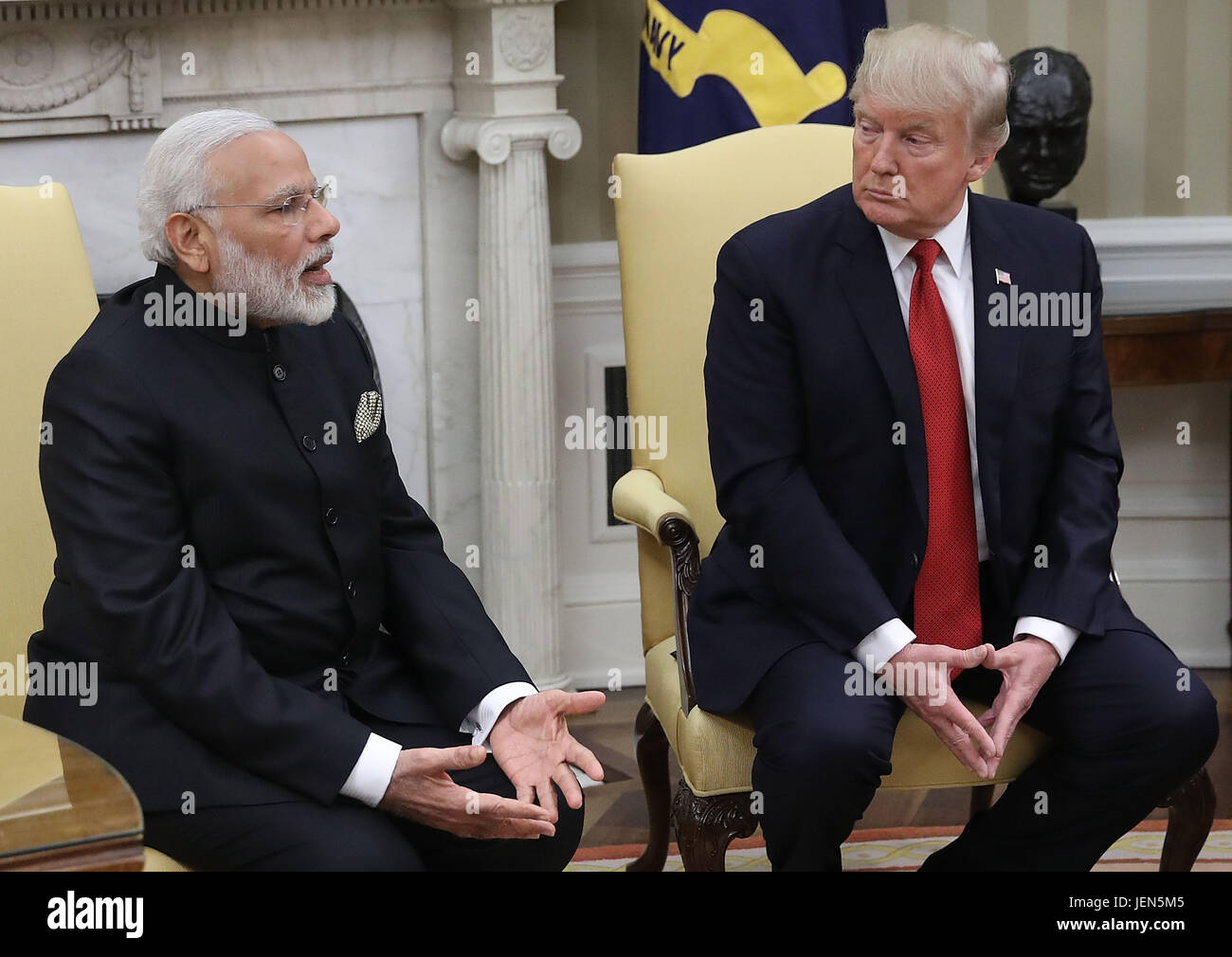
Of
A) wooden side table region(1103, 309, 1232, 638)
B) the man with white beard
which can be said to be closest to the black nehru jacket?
the man with white beard

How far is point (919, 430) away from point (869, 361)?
0.39 feet

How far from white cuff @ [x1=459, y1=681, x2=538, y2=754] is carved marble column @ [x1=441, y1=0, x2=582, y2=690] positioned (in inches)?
66.0

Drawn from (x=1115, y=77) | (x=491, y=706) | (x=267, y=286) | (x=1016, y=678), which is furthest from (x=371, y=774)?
(x=1115, y=77)

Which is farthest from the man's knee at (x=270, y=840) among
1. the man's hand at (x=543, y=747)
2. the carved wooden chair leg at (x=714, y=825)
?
the carved wooden chair leg at (x=714, y=825)

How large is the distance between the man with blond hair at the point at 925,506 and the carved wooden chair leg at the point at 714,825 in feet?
0.31

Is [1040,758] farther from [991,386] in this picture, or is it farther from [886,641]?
[991,386]

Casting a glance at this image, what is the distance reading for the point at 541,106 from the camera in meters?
3.56

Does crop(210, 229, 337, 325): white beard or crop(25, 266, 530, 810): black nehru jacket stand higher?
crop(210, 229, 337, 325): white beard

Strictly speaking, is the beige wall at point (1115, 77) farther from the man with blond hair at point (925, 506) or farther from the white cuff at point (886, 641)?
the white cuff at point (886, 641)

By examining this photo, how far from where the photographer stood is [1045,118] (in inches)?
133

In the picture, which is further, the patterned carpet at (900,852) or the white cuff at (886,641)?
the patterned carpet at (900,852)

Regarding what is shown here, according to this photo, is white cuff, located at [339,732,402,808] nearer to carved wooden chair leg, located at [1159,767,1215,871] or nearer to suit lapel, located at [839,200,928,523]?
suit lapel, located at [839,200,928,523]

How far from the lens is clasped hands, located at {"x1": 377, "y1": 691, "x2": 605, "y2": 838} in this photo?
179cm

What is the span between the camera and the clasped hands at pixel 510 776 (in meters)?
1.79
